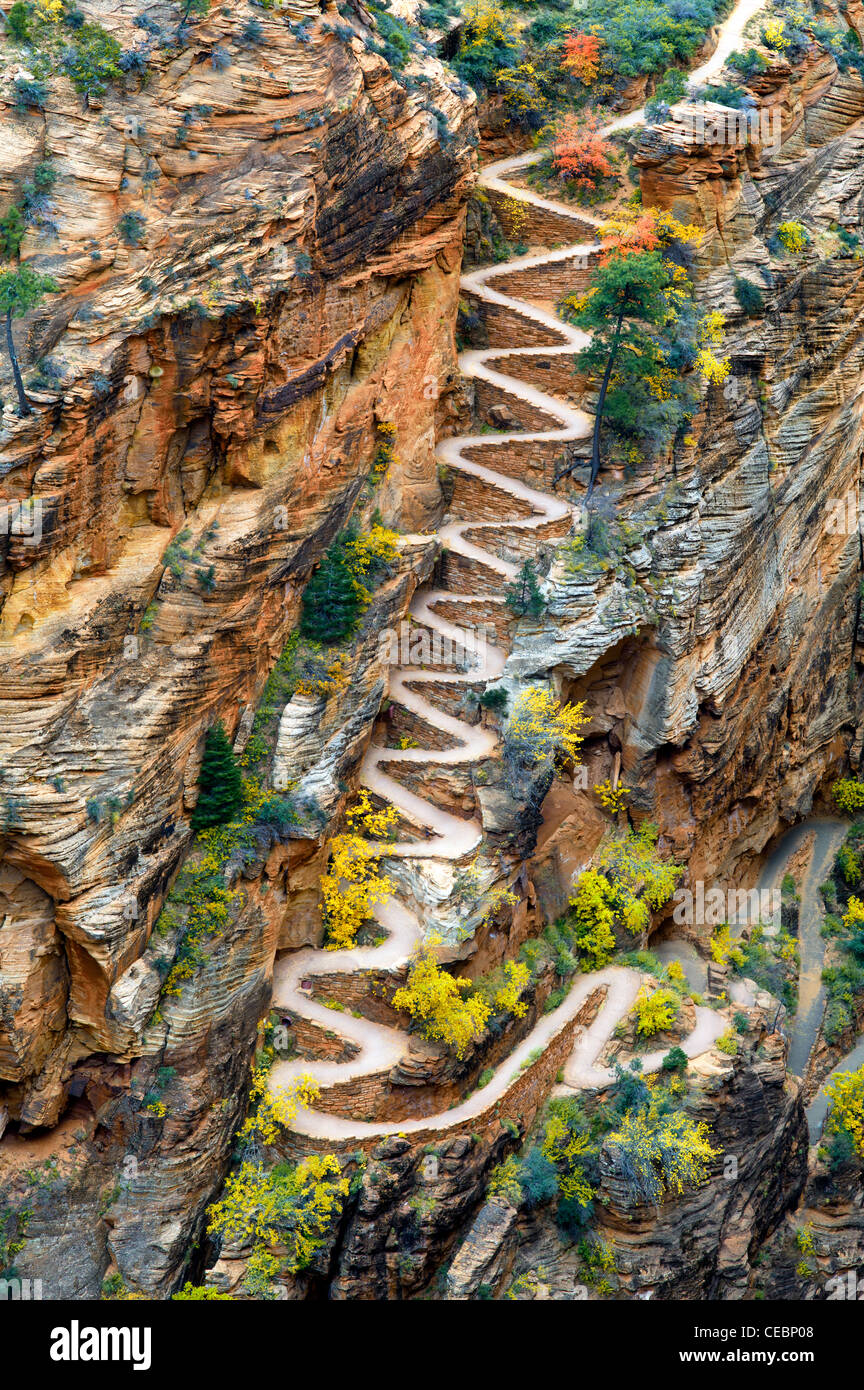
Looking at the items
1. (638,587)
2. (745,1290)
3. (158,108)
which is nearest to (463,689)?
(638,587)

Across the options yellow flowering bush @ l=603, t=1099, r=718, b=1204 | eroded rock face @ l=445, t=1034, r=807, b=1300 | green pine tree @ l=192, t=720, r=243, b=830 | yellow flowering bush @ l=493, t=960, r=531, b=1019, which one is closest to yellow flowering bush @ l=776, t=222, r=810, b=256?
yellow flowering bush @ l=493, t=960, r=531, b=1019

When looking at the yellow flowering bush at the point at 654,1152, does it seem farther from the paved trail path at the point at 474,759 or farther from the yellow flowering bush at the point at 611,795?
the yellow flowering bush at the point at 611,795

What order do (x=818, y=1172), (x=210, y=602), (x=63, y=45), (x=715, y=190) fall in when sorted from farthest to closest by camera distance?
(x=818, y=1172), (x=715, y=190), (x=210, y=602), (x=63, y=45)

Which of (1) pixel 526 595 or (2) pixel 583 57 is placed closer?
(1) pixel 526 595

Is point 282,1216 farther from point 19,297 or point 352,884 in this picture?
point 19,297

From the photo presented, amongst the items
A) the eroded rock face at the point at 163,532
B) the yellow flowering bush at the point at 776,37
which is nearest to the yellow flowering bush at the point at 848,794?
the eroded rock face at the point at 163,532

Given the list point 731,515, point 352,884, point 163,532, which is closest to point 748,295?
point 731,515

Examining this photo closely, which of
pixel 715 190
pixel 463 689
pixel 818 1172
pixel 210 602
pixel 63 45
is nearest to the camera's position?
pixel 63 45

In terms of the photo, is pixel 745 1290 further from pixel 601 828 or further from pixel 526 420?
pixel 526 420
